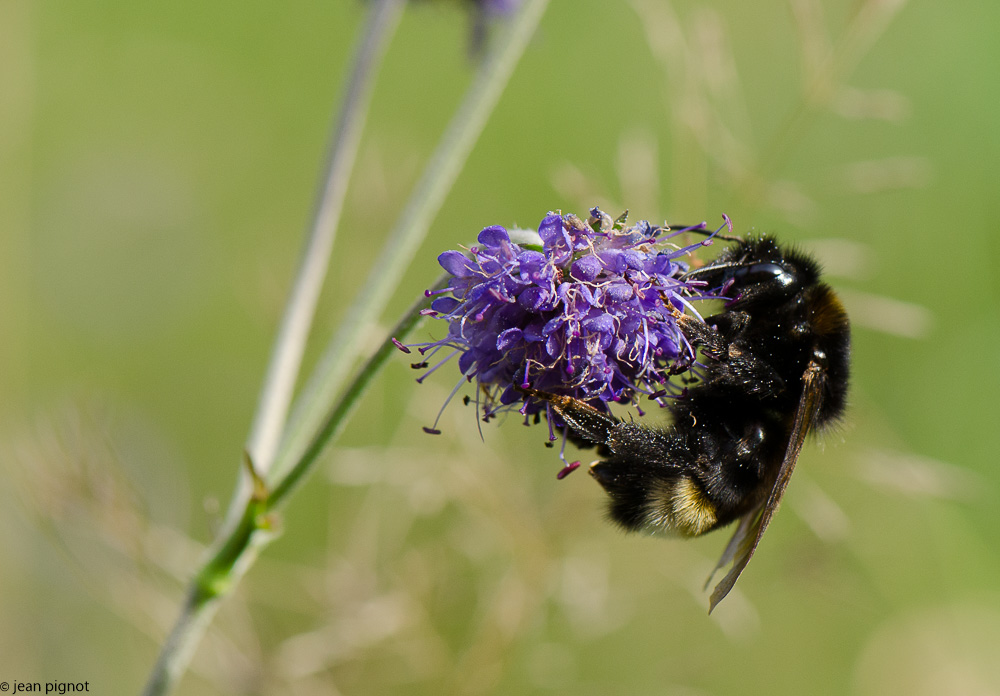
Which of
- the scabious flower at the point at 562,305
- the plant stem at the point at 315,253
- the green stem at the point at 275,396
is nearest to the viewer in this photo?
the scabious flower at the point at 562,305

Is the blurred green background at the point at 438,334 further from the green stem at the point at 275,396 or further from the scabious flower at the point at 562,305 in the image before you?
the green stem at the point at 275,396

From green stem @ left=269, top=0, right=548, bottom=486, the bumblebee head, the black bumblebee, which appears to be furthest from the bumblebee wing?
green stem @ left=269, top=0, right=548, bottom=486

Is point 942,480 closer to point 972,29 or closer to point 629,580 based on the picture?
point 629,580

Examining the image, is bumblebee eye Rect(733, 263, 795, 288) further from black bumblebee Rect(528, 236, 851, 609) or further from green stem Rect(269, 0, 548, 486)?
green stem Rect(269, 0, 548, 486)

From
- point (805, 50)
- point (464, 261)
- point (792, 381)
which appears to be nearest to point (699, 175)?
point (805, 50)

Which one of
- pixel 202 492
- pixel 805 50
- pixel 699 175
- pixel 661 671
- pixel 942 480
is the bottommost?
pixel 202 492

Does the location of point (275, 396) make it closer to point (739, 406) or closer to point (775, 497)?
point (739, 406)

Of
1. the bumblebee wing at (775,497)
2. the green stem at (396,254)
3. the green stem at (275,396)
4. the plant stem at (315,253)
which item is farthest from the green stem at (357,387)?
the bumblebee wing at (775,497)
